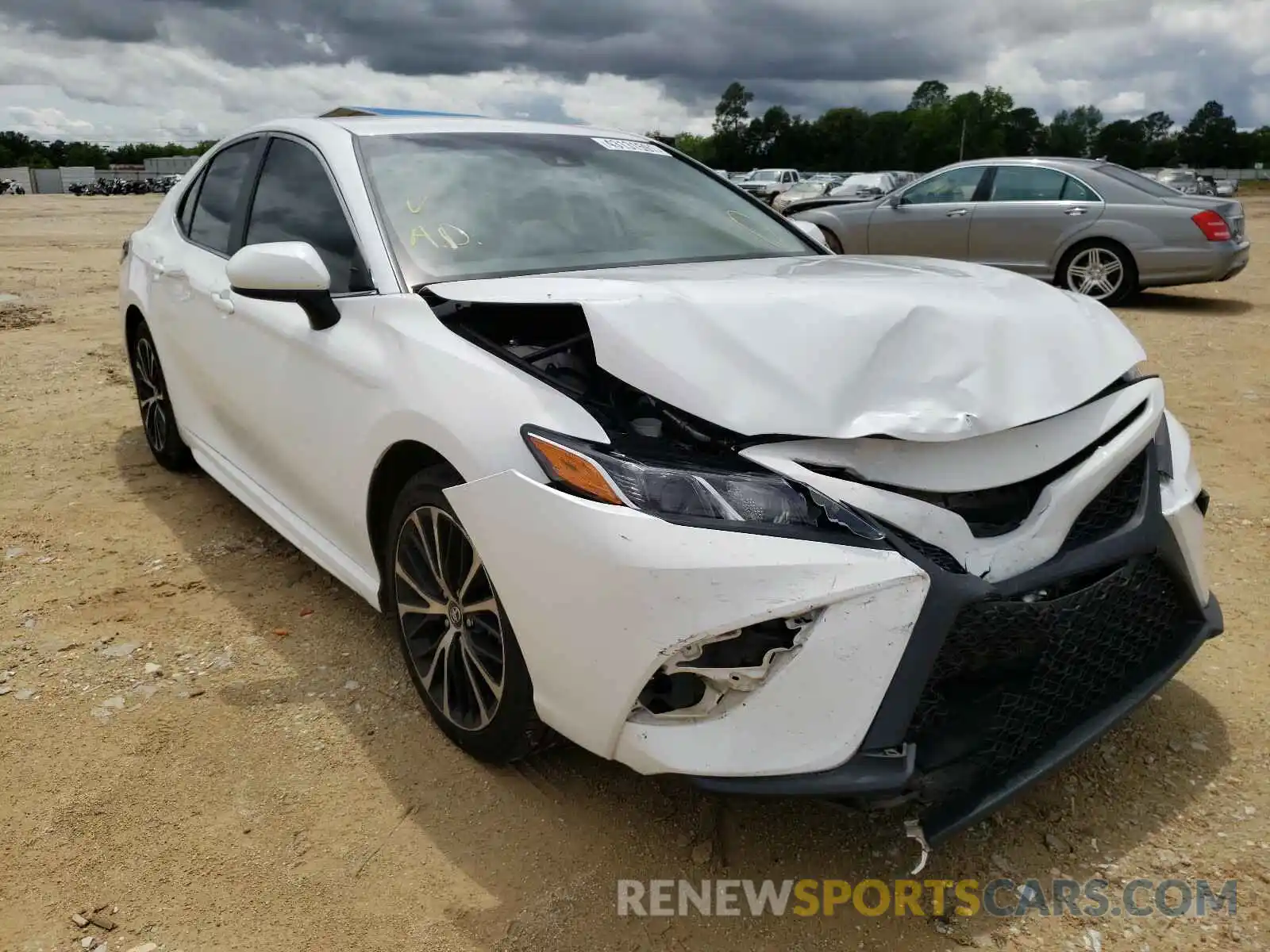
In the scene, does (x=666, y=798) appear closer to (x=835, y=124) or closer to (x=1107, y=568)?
(x=1107, y=568)

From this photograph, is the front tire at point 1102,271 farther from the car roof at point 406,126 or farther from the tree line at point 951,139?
the tree line at point 951,139

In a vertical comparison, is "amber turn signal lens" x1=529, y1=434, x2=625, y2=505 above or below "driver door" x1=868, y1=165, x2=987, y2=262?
above

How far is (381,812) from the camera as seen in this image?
96.3 inches

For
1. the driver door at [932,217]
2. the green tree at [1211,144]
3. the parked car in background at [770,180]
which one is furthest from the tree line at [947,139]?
the driver door at [932,217]

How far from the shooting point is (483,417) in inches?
86.5

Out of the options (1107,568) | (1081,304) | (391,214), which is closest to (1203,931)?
(1107,568)

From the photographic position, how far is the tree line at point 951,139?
296 feet

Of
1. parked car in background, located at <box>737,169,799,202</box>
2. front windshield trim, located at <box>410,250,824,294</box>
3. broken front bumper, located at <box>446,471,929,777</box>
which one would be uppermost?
front windshield trim, located at <box>410,250,824,294</box>

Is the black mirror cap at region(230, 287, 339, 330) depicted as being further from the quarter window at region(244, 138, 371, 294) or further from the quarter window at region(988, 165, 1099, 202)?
the quarter window at region(988, 165, 1099, 202)

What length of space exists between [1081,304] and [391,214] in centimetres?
187

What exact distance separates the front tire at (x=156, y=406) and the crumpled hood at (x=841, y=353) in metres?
2.69

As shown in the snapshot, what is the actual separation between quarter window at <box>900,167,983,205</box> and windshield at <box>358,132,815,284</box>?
24.3 feet

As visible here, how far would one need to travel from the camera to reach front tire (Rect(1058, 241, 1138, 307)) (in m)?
9.48

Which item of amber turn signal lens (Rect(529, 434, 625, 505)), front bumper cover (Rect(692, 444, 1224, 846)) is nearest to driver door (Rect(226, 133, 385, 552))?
amber turn signal lens (Rect(529, 434, 625, 505))
